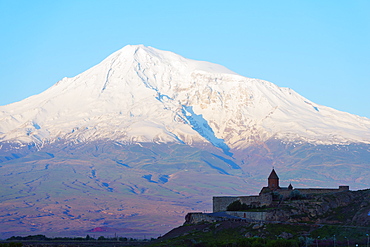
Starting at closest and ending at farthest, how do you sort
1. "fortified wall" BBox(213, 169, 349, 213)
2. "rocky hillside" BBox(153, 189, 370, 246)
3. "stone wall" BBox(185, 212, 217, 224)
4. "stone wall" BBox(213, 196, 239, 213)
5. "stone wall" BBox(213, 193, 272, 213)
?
"rocky hillside" BBox(153, 189, 370, 246), "stone wall" BBox(185, 212, 217, 224), "stone wall" BBox(213, 193, 272, 213), "fortified wall" BBox(213, 169, 349, 213), "stone wall" BBox(213, 196, 239, 213)

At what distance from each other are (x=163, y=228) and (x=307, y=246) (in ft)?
434

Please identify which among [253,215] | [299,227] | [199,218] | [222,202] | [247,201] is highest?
[222,202]

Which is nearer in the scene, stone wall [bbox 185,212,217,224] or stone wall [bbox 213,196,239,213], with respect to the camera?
stone wall [bbox 185,212,217,224]

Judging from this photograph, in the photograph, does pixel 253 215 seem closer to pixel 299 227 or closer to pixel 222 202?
pixel 299 227

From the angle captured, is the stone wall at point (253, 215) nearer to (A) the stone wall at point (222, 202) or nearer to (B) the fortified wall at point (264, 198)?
(B) the fortified wall at point (264, 198)

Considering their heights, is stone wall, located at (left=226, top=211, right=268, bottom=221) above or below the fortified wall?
below

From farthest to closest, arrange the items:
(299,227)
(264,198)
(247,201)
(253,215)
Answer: (247,201) → (264,198) → (253,215) → (299,227)

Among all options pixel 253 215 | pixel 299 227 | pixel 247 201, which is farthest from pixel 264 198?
pixel 299 227

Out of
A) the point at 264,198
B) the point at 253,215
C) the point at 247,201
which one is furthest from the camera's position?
the point at 247,201

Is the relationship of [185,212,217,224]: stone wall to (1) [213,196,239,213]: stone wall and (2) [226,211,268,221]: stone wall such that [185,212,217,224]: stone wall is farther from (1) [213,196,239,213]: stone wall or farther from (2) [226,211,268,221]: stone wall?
(1) [213,196,239,213]: stone wall

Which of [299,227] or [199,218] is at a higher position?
[199,218]

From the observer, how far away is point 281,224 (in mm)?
59844

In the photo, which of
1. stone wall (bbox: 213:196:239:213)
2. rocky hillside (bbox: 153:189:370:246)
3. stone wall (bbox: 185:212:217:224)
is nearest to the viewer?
rocky hillside (bbox: 153:189:370:246)

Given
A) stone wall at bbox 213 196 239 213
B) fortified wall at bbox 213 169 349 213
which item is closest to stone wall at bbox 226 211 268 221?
fortified wall at bbox 213 169 349 213
